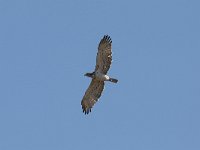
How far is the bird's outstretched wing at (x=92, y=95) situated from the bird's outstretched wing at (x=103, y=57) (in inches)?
30.2

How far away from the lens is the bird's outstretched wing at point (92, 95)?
187 feet

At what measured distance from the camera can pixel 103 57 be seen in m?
56.4

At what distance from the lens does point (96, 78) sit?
5656cm

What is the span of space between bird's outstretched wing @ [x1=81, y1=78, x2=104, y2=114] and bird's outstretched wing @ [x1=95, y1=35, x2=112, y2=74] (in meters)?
0.77

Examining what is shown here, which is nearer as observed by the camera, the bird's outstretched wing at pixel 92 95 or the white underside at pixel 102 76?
the white underside at pixel 102 76

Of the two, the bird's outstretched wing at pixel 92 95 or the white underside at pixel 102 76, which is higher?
the white underside at pixel 102 76

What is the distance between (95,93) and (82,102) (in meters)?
1.05

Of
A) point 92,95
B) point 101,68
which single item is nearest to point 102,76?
point 101,68

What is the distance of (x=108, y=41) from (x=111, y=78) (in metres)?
1.90

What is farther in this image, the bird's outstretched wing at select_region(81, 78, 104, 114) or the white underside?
the bird's outstretched wing at select_region(81, 78, 104, 114)

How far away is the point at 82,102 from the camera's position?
57.9 meters

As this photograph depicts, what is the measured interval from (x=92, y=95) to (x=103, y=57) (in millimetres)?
2214

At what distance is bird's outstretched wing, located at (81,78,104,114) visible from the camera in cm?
5697

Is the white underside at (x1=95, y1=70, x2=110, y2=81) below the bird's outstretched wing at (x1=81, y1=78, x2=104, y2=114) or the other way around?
the other way around
